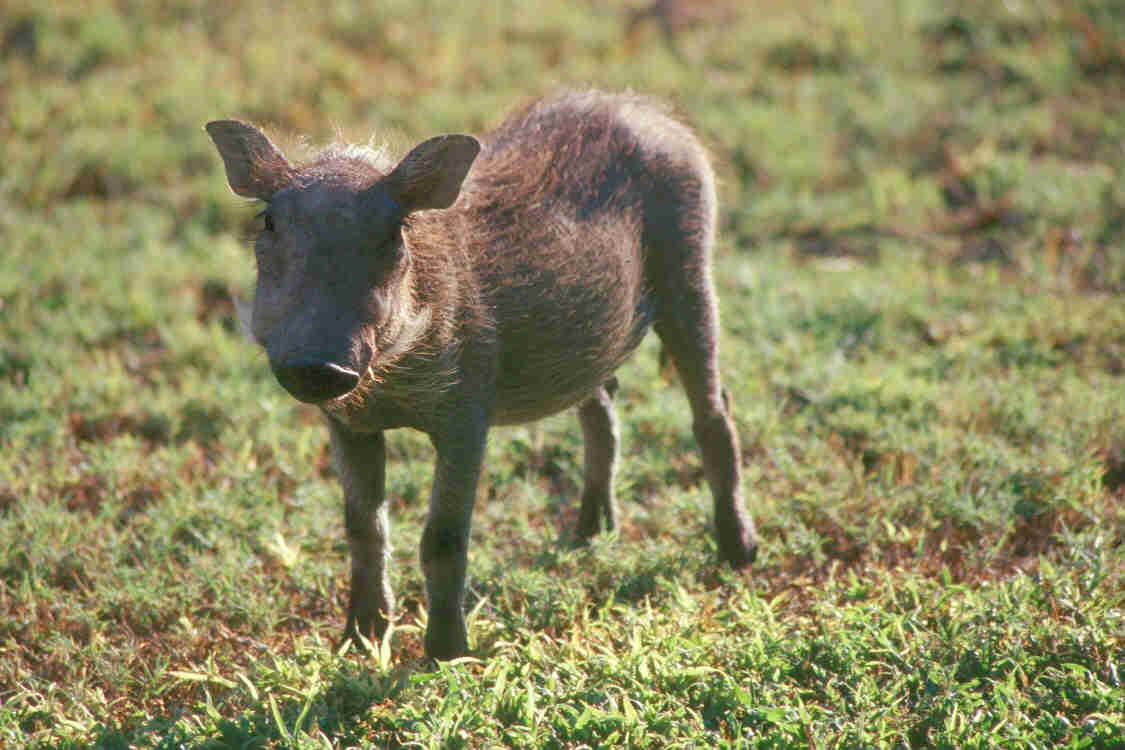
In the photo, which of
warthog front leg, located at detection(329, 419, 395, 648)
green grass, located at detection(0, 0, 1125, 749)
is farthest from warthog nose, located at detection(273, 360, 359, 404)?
green grass, located at detection(0, 0, 1125, 749)

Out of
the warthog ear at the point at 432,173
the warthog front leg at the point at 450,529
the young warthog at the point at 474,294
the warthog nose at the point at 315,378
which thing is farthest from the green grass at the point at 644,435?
the warthog ear at the point at 432,173

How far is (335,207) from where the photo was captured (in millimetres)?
2799

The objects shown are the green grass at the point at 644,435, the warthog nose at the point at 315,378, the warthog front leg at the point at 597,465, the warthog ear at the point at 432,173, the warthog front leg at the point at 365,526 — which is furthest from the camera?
the warthog front leg at the point at 597,465

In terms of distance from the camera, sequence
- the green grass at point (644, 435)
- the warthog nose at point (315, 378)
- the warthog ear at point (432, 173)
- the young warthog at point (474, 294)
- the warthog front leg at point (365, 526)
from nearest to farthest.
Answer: the warthog nose at point (315, 378) → the young warthog at point (474, 294) → the warthog ear at point (432, 173) → the green grass at point (644, 435) → the warthog front leg at point (365, 526)

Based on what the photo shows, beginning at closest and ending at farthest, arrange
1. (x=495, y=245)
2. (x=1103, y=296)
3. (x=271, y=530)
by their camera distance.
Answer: (x=495, y=245)
(x=271, y=530)
(x=1103, y=296)

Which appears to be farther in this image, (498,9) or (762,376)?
(498,9)

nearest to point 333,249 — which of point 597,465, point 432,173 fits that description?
point 432,173

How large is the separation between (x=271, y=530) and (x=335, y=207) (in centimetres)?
176

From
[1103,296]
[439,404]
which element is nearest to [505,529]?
[439,404]

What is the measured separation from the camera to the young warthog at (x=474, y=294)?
9.05 ft

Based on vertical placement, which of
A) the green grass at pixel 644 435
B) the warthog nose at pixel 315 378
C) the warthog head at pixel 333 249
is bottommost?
the green grass at pixel 644 435

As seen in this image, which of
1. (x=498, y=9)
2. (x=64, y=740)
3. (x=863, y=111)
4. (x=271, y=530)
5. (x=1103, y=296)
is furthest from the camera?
(x=498, y=9)

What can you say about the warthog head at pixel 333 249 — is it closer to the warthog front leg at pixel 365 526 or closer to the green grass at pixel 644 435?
the warthog front leg at pixel 365 526

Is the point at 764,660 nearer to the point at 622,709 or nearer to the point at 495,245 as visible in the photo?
A: the point at 622,709
